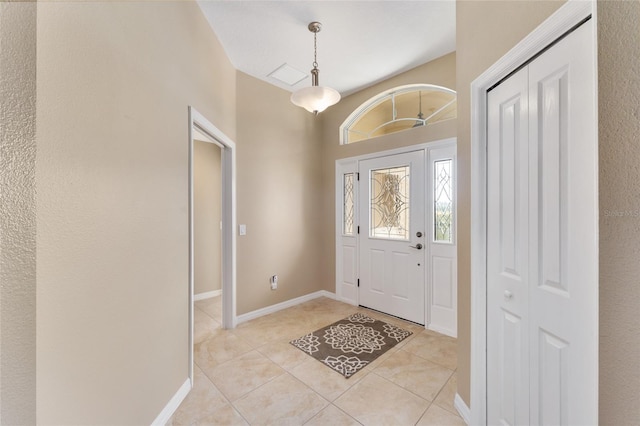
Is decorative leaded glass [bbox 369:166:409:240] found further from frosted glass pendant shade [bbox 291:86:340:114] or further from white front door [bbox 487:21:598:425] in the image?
white front door [bbox 487:21:598:425]

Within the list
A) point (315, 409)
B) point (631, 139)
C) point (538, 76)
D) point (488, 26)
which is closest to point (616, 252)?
point (631, 139)

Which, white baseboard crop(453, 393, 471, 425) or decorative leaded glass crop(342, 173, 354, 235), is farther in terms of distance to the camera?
decorative leaded glass crop(342, 173, 354, 235)

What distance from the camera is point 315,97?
2021mm

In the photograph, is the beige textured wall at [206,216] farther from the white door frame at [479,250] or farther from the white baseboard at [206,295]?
the white door frame at [479,250]

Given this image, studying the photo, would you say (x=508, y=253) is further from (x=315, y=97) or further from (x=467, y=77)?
(x=315, y=97)

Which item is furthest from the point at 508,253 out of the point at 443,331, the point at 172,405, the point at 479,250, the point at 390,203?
the point at 172,405

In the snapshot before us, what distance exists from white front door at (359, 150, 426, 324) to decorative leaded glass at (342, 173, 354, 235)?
0.68 feet

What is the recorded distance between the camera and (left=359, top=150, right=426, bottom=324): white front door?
288 centimetres

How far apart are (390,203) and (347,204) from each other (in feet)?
2.21

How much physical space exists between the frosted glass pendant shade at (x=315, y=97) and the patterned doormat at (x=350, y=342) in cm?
214

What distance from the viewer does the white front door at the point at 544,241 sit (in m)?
0.88

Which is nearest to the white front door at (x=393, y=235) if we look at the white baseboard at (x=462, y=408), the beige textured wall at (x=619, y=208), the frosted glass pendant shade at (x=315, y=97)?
the white baseboard at (x=462, y=408)

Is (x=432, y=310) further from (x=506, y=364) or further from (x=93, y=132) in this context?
(x=93, y=132)

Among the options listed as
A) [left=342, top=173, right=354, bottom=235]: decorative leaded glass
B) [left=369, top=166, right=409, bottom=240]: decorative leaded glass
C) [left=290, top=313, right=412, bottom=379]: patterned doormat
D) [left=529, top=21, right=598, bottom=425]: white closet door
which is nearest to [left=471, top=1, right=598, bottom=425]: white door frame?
[left=529, top=21, right=598, bottom=425]: white closet door
